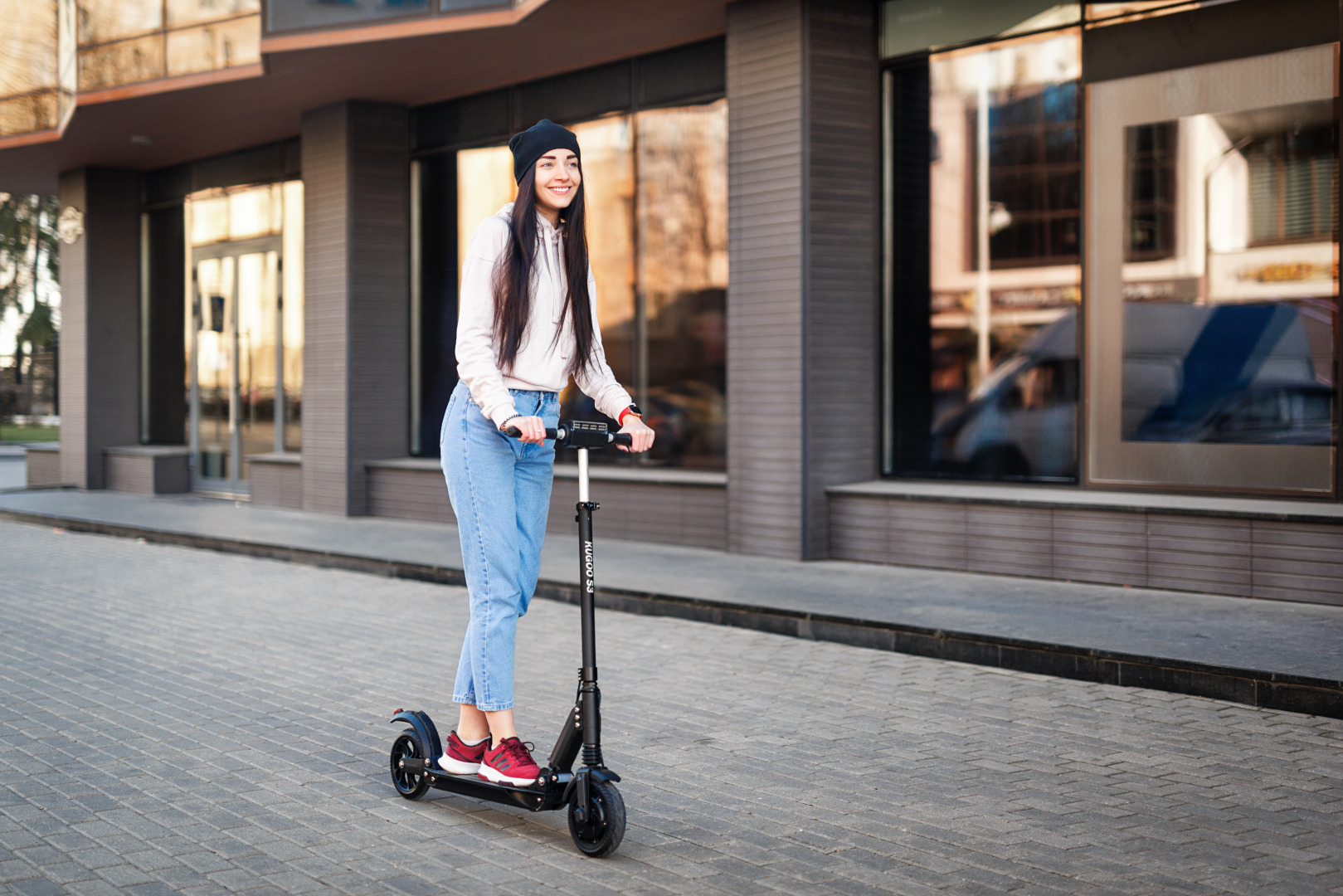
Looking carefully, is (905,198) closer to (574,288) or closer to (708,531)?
(708,531)

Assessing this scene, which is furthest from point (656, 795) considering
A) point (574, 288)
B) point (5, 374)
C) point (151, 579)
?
point (5, 374)

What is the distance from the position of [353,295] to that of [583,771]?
1163cm

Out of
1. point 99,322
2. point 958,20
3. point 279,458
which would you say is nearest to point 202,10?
point 279,458

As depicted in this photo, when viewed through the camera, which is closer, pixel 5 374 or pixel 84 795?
pixel 84 795

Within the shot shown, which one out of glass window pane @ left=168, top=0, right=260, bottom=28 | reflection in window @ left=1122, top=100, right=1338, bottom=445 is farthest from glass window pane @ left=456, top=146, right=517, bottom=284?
reflection in window @ left=1122, top=100, right=1338, bottom=445

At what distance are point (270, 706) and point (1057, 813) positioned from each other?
351cm

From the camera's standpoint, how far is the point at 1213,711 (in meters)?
5.80

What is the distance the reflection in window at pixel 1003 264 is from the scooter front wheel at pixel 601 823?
6775 mm

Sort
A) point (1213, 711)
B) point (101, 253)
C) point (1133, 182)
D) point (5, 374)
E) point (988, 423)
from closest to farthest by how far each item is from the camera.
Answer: point (1213, 711) → point (1133, 182) → point (988, 423) → point (101, 253) → point (5, 374)

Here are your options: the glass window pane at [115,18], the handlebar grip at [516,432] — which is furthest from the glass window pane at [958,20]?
the glass window pane at [115,18]

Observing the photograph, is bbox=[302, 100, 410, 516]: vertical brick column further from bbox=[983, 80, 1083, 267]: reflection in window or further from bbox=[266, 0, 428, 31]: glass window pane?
bbox=[983, 80, 1083, 267]: reflection in window

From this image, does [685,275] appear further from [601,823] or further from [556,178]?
[601,823]

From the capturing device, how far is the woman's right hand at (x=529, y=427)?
12.3 ft

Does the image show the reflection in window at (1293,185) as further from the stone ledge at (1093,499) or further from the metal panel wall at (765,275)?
the metal panel wall at (765,275)
